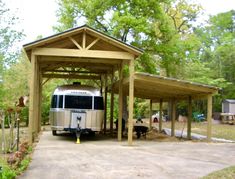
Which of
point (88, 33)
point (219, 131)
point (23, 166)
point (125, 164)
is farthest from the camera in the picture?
point (219, 131)

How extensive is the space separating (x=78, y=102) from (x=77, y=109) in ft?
1.20

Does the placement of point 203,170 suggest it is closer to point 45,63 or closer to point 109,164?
point 109,164

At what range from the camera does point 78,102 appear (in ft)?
55.4

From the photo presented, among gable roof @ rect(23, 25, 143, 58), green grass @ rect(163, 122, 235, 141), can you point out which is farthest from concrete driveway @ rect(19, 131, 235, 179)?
green grass @ rect(163, 122, 235, 141)

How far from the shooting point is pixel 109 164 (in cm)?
927

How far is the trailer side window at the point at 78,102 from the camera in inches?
662

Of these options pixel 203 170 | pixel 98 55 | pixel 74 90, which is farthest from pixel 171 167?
pixel 74 90

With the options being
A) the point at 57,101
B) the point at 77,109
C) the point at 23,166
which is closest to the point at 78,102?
the point at 77,109

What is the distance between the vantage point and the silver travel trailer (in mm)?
16422

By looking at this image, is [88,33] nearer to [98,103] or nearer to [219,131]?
[98,103]

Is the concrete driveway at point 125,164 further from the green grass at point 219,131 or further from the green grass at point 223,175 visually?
the green grass at point 219,131

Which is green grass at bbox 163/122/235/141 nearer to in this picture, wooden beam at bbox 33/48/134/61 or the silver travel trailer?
the silver travel trailer

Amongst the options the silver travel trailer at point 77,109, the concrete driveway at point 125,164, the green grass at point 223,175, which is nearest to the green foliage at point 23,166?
the concrete driveway at point 125,164

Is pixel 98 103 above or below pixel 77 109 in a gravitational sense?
above
